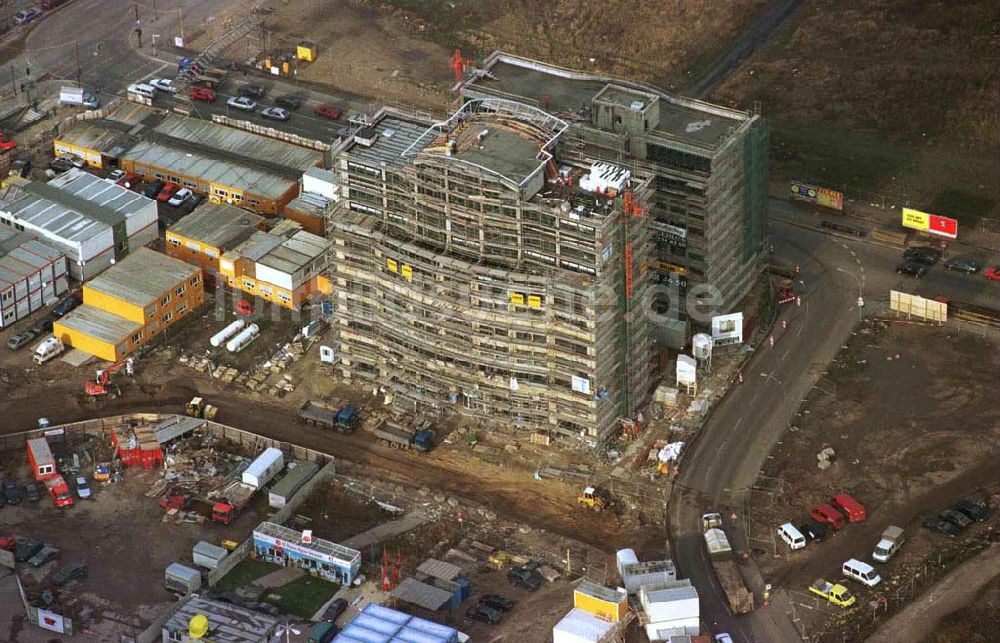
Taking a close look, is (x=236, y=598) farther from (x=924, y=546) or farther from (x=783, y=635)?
(x=924, y=546)

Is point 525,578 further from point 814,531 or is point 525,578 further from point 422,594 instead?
point 814,531

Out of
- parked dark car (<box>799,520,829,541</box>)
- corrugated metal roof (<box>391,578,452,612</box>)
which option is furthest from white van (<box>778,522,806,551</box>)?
corrugated metal roof (<box>391,578,452,612</box>)

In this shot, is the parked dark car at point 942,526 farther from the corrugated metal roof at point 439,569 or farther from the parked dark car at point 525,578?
the corrugated metal roof at point 439,569

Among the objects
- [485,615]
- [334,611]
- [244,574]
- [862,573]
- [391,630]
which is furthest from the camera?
[244,574]

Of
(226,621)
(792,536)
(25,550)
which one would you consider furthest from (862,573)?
(25,550)

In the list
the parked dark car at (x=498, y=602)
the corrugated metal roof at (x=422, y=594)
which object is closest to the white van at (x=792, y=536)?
the parked dark car at (x=498, y=602)

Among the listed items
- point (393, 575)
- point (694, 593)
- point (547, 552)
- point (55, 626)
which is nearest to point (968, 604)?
point (694, 593)

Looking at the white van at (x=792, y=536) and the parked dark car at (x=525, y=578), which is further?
the white van at (x=792, y=536)
